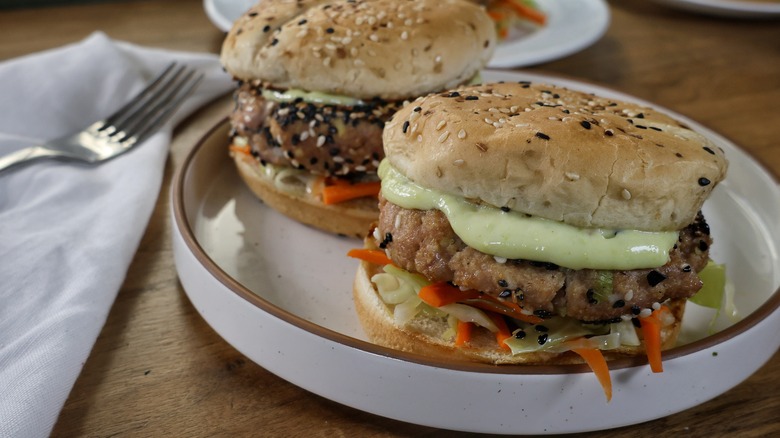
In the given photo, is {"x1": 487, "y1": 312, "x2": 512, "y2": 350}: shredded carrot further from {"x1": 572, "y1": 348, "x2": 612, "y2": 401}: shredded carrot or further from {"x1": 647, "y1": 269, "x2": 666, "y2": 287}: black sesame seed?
{"x1": 647, "y1": 269, "x2": 666, "y2": 287}: black sesame seed

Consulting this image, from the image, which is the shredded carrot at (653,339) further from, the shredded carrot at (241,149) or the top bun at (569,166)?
the shredded carrot at (241,149)

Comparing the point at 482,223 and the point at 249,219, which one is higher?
the point at 482,223

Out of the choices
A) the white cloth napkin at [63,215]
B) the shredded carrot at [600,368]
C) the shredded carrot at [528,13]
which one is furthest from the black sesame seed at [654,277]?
the shredded carrot at [528,13]

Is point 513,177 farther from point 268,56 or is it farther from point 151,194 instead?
point 151,194

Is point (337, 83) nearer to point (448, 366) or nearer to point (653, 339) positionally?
point (448, 366)

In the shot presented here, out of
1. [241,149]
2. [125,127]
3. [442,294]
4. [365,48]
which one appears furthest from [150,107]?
[442,294]

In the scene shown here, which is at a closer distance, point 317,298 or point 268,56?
point 317,298

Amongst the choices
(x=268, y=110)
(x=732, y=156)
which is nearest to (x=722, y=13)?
(x=732, y=156)
